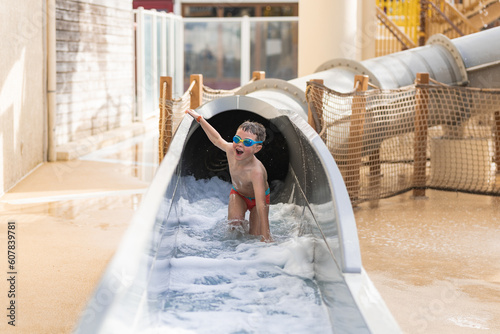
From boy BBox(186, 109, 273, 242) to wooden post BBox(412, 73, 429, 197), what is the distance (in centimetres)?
297

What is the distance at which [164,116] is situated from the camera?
6.01m

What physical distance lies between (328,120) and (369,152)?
0.81 meters

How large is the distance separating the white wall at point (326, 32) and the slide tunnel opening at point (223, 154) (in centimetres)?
426

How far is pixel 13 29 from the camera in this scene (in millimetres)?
7000

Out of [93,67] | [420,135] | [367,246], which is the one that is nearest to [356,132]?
[420,135]

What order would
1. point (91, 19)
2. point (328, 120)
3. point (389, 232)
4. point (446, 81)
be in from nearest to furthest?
1. point (389, 232)
2. point (328, 120)
3. point (446, 81)
4. point (91, 19)

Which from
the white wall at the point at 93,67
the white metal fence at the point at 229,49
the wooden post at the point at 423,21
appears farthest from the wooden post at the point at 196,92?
the wooden post at the point at 423,21

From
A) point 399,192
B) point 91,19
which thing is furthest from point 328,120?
point 91,19

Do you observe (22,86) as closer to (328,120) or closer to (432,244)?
(328,120)

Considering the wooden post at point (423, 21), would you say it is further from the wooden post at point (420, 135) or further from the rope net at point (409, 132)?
the wooden post at point (420, 135)

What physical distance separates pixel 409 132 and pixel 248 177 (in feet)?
11.1

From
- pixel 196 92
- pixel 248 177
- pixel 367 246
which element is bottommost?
pixel 367 246

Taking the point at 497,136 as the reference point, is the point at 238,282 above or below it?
below

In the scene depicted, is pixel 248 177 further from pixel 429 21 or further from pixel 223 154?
pixel 429 21
